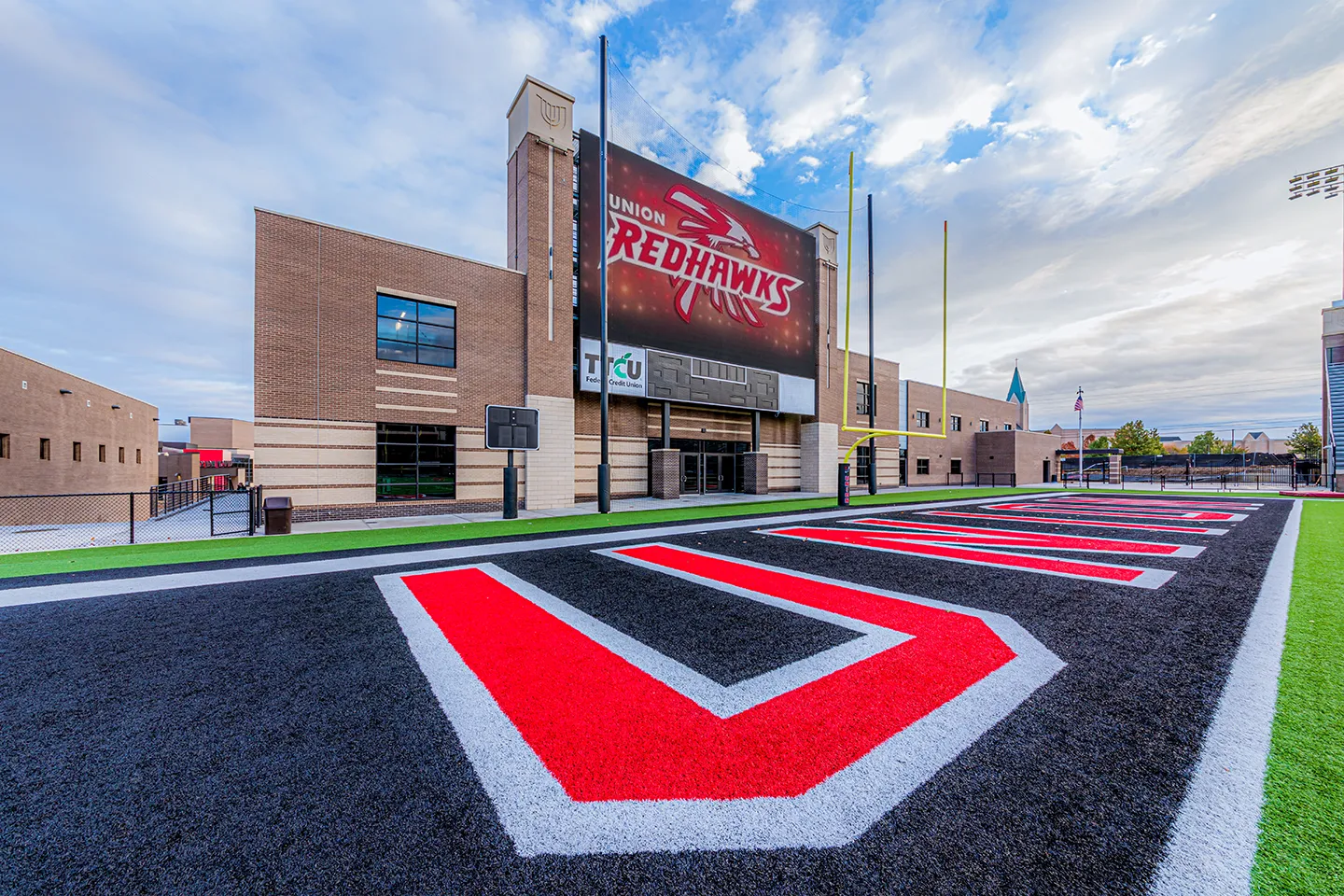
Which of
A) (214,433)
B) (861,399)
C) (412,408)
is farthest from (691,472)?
(214,433)

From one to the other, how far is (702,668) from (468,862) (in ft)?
6.56

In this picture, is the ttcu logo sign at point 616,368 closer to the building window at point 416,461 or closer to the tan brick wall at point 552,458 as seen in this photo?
the tan brick wall at point 552,458

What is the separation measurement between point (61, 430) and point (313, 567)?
2964 cm

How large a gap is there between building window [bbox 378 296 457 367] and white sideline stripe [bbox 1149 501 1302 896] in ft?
57.2

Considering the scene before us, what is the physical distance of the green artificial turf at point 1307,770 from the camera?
167cm

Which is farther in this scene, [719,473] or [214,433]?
[214,433]

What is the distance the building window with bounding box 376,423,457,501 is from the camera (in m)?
15.0

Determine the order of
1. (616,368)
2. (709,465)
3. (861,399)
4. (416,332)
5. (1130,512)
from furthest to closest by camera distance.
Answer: (861,399) < (709,465) < (616,368) < (416,332) < (1130,512)

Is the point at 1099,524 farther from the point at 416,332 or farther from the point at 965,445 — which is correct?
the point at 965,445

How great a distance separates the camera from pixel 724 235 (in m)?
21.9

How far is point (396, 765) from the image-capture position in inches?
94.8

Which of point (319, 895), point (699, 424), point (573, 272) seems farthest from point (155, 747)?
point (699, 424)

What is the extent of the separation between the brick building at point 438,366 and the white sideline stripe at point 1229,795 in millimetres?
16213

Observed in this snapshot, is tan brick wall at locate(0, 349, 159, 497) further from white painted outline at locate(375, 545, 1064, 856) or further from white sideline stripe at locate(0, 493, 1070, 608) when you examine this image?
white painted outline at locate(375, 545, 1064, 856)
